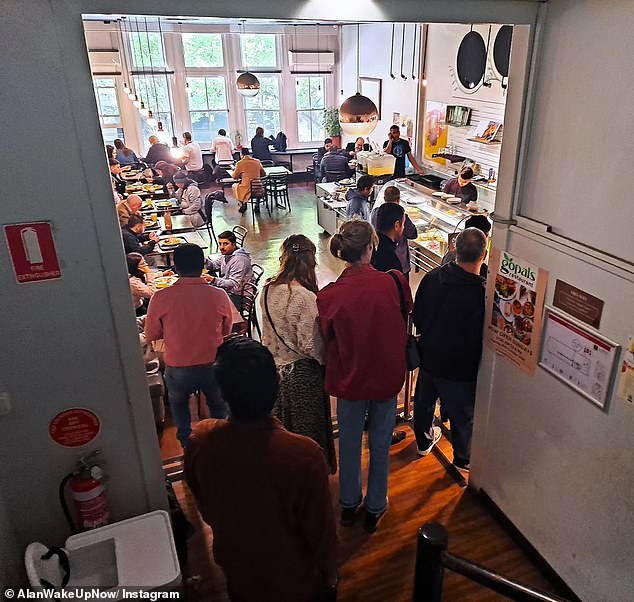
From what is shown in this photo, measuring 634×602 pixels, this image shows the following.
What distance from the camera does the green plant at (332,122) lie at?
554 inches

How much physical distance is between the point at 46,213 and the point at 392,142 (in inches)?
316

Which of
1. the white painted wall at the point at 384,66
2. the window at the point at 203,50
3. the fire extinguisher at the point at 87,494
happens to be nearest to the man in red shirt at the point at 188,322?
the fire extinguisher at the point at 87,494

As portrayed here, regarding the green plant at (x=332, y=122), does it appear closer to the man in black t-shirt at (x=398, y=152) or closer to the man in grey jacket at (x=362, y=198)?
the man in black t-shirt at (x=398, y=152)

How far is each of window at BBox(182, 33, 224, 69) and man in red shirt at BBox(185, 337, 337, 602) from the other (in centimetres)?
1357

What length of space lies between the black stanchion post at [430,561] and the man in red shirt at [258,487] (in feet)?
1.18

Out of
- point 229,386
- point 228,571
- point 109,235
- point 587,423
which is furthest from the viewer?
point 587,423

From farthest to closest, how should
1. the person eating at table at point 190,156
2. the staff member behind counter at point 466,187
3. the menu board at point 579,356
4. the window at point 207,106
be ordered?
1. the window at point 207,106
2. the person eating at table at point 190,156
3. the staff member behind counter at point 466,187
4. the menu board at point 579,356

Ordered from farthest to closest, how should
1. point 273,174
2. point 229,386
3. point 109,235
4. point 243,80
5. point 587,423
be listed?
point 243,80 < point 273,174 < point 587,423 < point 109,235 < point 229,386

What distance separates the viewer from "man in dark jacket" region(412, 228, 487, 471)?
3.02m

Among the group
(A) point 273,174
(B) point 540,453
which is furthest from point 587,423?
(A) point 273,174

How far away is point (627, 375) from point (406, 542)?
5.19 ft

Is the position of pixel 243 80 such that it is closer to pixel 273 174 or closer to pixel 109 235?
pixel 273 174

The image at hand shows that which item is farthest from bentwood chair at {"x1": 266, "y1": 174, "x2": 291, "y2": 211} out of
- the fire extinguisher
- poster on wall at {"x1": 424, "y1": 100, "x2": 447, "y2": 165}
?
the fire extinguisher

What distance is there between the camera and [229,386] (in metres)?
1.63
